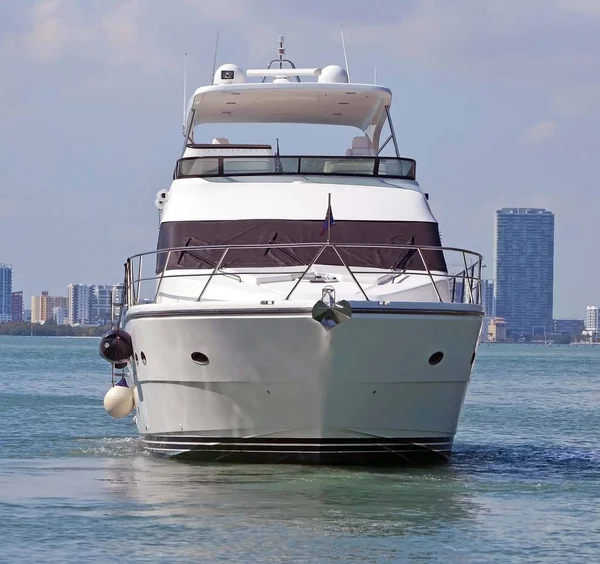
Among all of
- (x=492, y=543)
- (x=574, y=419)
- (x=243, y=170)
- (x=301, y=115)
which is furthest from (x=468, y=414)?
(x=492, y=543)

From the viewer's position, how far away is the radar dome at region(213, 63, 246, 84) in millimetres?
20922

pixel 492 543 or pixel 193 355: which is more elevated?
pixel 193 355

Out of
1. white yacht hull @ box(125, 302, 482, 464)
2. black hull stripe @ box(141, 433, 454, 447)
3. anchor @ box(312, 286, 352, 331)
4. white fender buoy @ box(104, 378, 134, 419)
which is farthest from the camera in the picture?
white fender buoy @ box(104, 378, 134, 419)

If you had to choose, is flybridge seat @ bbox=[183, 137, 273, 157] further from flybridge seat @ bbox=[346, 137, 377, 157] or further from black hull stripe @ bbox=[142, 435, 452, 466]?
black hull stripe @ bbox=[142, 435, 452, 466]

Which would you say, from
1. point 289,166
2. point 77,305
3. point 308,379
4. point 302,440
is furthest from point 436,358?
point 77,305

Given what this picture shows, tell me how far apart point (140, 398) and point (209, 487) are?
306 cm

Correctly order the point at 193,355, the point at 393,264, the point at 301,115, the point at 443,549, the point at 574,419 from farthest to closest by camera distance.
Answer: the point at 574,419, the point at 301,115, the point at 393,264, the point at 193,355, the point at 443,549

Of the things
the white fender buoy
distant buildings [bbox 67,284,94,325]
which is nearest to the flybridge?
the white fender buoy

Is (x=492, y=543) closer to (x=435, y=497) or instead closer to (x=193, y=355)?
(x=435, y=497)

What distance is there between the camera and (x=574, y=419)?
30594 mm

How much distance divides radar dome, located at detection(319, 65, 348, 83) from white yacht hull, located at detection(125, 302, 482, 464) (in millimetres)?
5961

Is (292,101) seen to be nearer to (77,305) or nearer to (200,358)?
(200,358)

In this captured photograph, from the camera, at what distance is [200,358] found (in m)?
15.8

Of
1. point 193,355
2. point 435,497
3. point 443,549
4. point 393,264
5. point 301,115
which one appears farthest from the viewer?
point 301,115
